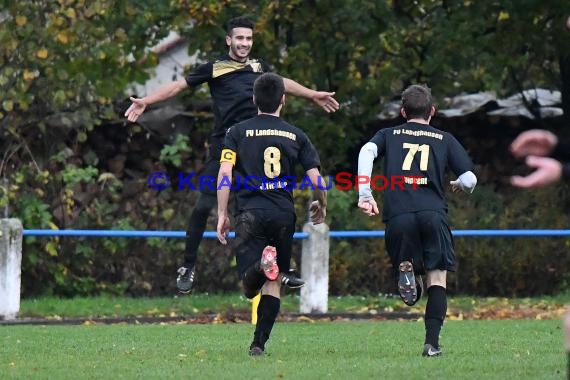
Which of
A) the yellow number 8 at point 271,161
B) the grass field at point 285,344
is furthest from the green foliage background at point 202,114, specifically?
the yellow number 8 at point 271,161

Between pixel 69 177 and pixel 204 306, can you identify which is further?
pixel 69 177

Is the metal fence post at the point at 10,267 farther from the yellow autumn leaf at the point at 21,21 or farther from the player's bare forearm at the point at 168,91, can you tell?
the player's bare forearm at the point at 168,91

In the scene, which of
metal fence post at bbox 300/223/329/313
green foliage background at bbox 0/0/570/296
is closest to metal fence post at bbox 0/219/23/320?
green foliage background at bbox 0/0/570/296

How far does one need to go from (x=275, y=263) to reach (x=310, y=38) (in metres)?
9.23

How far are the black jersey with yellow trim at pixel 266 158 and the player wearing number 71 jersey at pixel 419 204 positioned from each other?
1.55 ft

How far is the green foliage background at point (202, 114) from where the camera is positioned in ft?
55.6

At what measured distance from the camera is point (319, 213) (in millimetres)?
9375

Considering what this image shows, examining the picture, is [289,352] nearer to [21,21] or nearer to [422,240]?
[422,240]

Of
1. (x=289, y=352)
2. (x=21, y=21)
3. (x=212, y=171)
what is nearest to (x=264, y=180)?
(x=289, y=352)

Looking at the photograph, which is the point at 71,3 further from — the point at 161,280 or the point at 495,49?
the point at 495,49

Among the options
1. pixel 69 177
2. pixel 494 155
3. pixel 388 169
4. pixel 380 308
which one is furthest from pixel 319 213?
pixel 494 155

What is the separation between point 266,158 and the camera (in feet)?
A: 29.9

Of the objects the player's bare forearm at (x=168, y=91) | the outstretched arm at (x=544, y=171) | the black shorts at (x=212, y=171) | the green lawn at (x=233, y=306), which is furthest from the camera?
the green lawn at (x=233, y=306)

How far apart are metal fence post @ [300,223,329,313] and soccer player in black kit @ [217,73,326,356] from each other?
19.0 feet
